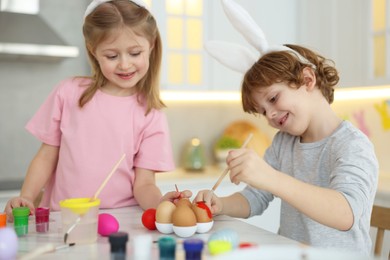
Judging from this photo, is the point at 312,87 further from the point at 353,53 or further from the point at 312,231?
the point at 353,53

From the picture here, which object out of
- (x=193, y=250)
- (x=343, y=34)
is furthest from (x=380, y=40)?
(x=193, y=250)

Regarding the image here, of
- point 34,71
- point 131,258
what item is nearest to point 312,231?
point 131,258

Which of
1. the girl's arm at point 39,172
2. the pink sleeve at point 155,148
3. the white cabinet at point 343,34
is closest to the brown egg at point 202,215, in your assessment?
the pink sleeve at point 155,148

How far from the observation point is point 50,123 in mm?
1591

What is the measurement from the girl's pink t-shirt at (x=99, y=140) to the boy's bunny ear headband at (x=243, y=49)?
1.04 ft

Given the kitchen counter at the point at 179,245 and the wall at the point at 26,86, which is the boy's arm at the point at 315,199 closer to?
the kitchen counter at the point at 179,245

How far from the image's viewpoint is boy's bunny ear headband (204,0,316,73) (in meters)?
1.37

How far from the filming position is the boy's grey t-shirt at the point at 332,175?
44.9 inches

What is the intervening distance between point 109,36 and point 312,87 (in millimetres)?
618

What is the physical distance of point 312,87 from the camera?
4.68 ft

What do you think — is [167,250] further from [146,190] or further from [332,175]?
[146,190]

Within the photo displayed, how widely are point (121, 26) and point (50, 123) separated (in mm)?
396

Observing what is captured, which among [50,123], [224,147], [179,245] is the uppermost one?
[50,123]

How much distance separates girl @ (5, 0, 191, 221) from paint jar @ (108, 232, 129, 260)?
62 centimetres
